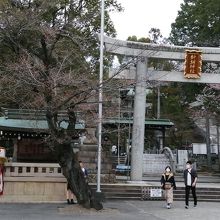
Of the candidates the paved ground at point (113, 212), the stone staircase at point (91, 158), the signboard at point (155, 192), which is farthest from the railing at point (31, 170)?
the stone staircase at point (91, 158)

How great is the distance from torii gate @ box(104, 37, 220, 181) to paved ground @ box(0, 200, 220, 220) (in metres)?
5.44

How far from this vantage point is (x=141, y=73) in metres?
25.9

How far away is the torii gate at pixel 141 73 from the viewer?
2534cm

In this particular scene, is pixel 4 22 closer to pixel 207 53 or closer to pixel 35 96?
pixel 35 96

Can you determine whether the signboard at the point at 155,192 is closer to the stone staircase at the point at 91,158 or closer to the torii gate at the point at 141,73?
the torii gate at the point at 141,73

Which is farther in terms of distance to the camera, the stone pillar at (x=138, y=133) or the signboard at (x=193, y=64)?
the signboard at (x=193, y=64)

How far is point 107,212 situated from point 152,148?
Answer: 35.1 m

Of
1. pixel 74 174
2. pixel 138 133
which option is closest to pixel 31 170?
pixel 74 174

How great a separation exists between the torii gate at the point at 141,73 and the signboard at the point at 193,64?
0.23 m

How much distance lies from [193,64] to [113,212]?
1198cm

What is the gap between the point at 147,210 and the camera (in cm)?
1808

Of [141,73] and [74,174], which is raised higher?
[141,73]

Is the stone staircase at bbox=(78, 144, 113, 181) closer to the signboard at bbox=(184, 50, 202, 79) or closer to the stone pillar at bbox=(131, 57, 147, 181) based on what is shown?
the stone pillar at bbox=(131, 57, 147, 181)

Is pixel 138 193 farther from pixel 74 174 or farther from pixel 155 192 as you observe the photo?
pixel 74 174
